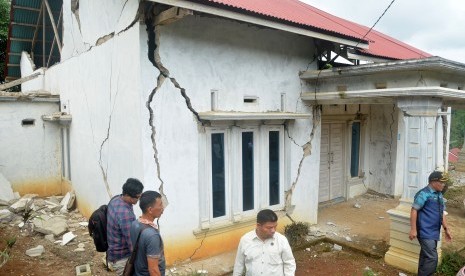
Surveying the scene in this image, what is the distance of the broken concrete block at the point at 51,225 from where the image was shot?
251 inches

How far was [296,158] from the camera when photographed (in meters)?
6.83

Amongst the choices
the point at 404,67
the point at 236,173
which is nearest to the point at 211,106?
the point at 236,173

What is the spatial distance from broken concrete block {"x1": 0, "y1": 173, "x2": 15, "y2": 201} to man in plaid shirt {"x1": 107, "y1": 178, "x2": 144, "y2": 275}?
519 centimetres

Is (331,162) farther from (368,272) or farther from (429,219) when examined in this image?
(429,219)

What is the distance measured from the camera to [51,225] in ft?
21.6

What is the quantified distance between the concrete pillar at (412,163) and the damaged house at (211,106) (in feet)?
0.06

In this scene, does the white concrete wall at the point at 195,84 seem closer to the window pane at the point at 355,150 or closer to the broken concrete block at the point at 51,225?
the broken concrete block at the point at 51,225

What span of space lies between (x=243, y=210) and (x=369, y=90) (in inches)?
117

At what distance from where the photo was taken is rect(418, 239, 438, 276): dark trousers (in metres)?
4.68

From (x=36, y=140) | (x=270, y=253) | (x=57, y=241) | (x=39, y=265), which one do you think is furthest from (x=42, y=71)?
(x=270, y=253)

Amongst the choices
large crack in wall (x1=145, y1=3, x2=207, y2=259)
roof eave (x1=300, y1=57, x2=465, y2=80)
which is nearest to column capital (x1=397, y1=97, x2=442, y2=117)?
roof eave (x1=300, y1=57, x2=465, y2=80)

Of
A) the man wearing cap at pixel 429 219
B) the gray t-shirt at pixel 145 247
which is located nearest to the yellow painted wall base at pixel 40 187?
the gray t-shirt at pixel 145 247

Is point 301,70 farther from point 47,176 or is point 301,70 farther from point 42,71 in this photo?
point 42,71

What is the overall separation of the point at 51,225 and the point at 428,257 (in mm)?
6394
